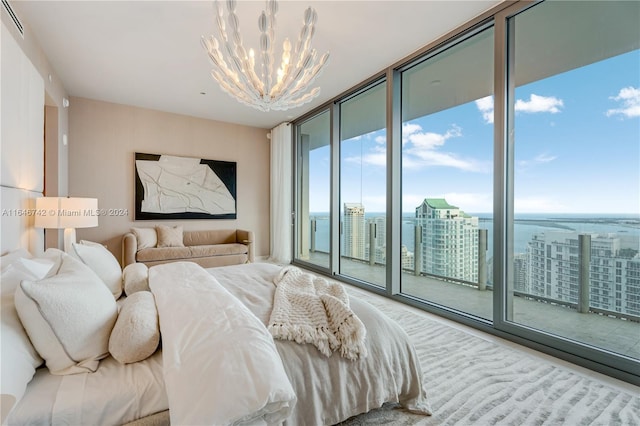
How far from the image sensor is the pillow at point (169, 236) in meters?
4.79

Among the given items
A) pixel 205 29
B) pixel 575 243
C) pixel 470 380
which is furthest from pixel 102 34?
pixel 575 243

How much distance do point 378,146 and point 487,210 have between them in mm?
1631

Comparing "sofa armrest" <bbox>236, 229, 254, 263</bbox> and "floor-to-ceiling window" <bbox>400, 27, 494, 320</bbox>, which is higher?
"floor-to-ceiling window" <bbox>400, 27, 494, 320</bbox>

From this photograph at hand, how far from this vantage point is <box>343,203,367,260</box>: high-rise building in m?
4.31

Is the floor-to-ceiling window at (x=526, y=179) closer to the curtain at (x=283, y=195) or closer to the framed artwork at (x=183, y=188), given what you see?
the curtain at (x=283, y=195)

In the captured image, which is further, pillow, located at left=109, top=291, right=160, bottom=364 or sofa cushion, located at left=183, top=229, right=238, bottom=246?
sofa cushion, located at left=183, top=229, right=238, bottom=246

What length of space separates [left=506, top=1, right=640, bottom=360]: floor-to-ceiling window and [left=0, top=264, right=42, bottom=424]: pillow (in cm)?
301

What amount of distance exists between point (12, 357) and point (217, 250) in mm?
3941

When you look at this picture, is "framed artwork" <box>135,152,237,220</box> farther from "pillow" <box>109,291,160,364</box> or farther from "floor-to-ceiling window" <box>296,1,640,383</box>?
"pillow" <box>109,291,160,364</box>

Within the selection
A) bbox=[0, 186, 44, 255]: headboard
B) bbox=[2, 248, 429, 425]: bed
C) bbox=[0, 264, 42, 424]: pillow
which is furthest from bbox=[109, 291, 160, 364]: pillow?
bbox=[0, 186, 44, 255]: headboard

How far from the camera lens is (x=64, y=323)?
1.14 metres

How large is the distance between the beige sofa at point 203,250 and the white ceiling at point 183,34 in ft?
7.42

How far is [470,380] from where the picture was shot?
188cm

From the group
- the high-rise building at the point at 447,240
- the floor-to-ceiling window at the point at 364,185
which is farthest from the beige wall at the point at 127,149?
the high-rise building at the point at 447,240
